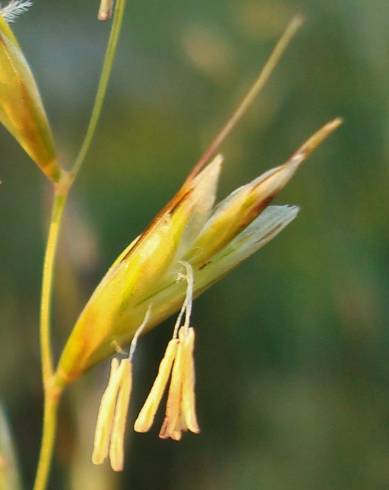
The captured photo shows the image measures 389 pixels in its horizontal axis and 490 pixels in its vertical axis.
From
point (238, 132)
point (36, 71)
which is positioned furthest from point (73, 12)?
point (238, 132)

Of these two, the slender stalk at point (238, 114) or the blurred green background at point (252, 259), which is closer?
the slender stalk at point (238, 114)

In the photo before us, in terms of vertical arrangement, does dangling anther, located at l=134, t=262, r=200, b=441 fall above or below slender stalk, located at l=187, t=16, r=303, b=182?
below

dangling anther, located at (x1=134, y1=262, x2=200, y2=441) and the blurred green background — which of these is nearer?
dangling anther, located at (x1=134, y1=262, x2=200, y2=441)

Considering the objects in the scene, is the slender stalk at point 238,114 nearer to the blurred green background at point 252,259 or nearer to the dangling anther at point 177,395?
the dangling anther at point 177,395

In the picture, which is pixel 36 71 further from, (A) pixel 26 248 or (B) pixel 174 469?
(B) pixel 174 469

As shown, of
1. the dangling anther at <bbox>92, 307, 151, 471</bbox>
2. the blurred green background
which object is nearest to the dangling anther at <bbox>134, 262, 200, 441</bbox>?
the dangling anther at <bbox>92, 307, 151, 471</bbox>

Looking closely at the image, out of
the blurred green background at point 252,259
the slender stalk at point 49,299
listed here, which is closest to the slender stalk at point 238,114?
the slender stalk at point 49,299

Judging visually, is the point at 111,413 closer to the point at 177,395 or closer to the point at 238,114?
the point at 177,395

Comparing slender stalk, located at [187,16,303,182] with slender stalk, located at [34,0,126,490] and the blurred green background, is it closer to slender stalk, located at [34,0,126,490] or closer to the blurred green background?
slender stalk, located at [34,0,126,490]
